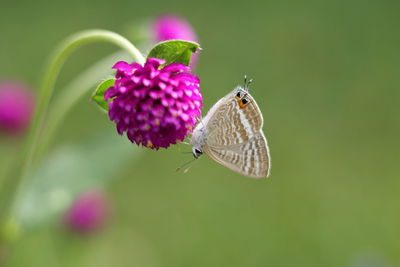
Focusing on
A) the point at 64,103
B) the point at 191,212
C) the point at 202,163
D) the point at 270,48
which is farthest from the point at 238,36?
the point at 64,103

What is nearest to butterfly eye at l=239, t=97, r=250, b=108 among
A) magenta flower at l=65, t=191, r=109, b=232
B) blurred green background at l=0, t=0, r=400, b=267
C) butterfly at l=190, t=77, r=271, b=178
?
butterfly at l=190, t=77, r=271, b=178

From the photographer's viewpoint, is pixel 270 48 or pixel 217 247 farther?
pixel 270 48

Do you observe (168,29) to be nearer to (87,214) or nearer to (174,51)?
(174,51)

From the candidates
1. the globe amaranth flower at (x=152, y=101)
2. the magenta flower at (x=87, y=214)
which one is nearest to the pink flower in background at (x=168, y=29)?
the globe amaranth flower at (x=152, y=101)

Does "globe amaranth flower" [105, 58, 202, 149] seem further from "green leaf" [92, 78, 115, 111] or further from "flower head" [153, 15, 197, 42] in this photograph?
"flower head" [153, 15, 197, 42]

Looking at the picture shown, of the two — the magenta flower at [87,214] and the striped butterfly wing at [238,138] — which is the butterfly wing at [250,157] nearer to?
the striped butterfly wing at [238,138]

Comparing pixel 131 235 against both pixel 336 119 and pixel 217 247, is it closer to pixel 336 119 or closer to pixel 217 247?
pixel 217 247

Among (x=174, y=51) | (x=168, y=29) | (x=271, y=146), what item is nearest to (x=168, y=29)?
(x=168, y=29)
